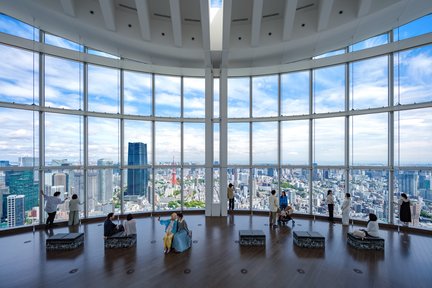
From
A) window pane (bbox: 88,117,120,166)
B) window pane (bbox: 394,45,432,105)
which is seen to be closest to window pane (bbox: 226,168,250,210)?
window pane (bbox: 88,117,120,166)

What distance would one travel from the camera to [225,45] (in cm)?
830

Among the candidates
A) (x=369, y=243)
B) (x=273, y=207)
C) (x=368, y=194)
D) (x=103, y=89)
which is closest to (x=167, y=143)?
(x=103, y=89)

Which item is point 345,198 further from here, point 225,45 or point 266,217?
point 225,45

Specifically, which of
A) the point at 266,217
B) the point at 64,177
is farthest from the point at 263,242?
the point at 64,177

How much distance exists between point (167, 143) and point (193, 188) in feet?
8.36

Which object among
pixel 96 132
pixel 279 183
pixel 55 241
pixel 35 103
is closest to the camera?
pixel 55 241

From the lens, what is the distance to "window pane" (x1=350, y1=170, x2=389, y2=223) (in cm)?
790

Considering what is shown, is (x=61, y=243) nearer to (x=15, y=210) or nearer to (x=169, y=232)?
(x=169, y=232)

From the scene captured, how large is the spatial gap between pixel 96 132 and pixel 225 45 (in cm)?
657

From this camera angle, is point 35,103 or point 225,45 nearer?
point 35,103

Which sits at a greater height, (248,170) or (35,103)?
(35,103)

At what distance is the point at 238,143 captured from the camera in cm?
1027

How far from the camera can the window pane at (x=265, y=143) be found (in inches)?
389

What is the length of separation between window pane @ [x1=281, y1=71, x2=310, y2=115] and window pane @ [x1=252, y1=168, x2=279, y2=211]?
294 centimetres
